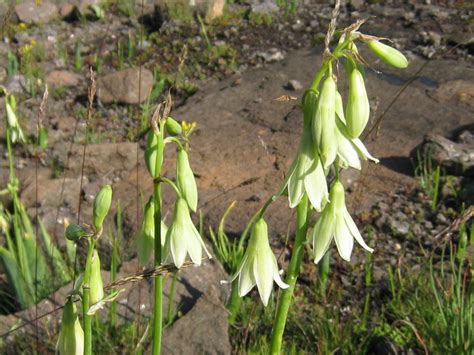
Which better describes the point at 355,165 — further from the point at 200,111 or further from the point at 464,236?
the point at 200,111

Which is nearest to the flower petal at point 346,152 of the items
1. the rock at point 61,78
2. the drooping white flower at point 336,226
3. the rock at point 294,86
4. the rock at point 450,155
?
the drooping white flower at point 336,226

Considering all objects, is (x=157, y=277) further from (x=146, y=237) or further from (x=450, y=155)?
(x=450, y=155)

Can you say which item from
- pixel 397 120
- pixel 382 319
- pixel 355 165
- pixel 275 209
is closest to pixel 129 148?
pixel 275 209

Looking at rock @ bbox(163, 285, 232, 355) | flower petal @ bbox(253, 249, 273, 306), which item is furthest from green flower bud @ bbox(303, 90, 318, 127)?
rock @ bbox(163, 285, 232, 355)

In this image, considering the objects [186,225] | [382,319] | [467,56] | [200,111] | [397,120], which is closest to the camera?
[186,225]

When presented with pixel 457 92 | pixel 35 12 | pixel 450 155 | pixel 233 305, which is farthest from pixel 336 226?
pixel 35 12

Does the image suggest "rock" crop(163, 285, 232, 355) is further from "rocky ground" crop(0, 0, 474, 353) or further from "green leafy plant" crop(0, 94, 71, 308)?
"green leafy plant" crop(0, 94, 71, 308)
